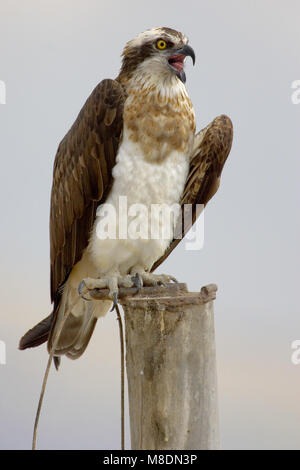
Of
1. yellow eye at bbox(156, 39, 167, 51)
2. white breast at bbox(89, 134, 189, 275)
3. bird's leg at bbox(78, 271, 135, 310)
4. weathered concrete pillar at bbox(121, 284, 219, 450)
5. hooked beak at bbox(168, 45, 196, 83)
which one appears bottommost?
weathered concrete pillar at bbox(121, 284, 219, 450)

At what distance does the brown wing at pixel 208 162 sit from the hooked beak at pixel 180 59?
434 millimetres

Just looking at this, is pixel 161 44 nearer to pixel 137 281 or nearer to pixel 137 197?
pixel 137 197

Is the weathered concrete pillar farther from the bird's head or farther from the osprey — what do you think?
the bird's head

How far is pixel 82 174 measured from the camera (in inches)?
174

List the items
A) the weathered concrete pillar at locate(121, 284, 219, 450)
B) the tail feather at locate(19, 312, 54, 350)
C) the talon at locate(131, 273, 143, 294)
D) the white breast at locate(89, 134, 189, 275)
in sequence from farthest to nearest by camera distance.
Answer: the tail feather at locate(19, 312, 54, 350) < the white breast at locate(89, 134, 189, 275) < the talon at locate(131, 273, 143, 294) < the weathered concrete pillar at locate(121, 284, 219, 450)

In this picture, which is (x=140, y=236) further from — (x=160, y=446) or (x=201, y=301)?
(x=160, y=446)

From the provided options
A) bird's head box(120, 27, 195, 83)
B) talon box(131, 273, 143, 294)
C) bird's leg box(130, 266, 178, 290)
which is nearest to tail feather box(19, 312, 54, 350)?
bird's leg box(130, 266, 178, 290)

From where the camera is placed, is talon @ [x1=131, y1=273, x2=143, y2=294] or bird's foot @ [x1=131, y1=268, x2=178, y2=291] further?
bird's foot @ [x1=131, y1=268, x2=178, y2=291]

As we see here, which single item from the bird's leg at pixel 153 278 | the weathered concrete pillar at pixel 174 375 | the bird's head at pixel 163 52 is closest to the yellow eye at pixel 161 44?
the bird's head at pixel 163 52

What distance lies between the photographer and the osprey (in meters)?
4.30

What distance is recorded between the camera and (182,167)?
4539 mm

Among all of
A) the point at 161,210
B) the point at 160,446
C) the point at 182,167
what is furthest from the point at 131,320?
the point at 182,167

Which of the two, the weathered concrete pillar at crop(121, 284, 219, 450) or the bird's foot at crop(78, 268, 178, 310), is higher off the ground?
the bird's foot at crop(78, 268, 178, 310)

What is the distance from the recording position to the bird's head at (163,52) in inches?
174
